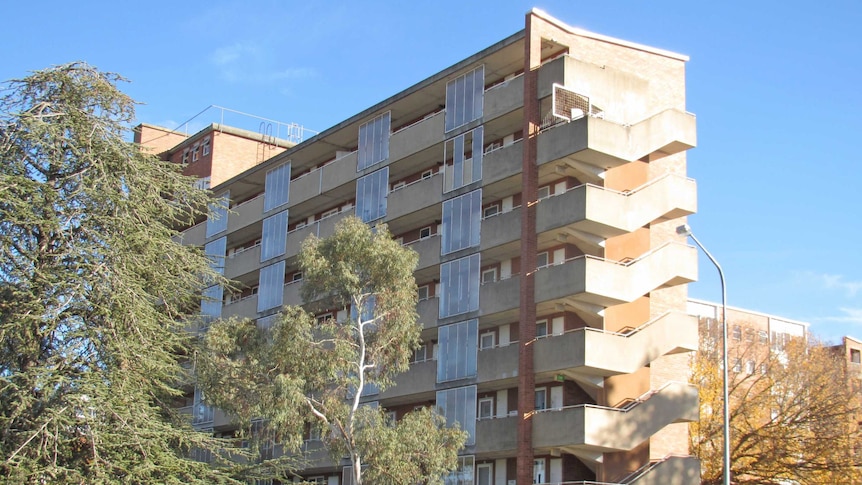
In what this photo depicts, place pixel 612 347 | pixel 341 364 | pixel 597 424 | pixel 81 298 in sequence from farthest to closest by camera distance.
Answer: pixel 612 347
pixel 597 424
pixel 341 364
pixel 81 298

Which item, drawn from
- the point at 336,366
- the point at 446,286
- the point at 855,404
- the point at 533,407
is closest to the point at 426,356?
the point at 446,286

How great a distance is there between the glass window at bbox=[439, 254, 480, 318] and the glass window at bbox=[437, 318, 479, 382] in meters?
0.67

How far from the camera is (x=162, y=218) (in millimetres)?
40031

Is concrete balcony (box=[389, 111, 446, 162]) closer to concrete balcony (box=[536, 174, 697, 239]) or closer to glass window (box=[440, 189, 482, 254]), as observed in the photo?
glass window (box=[440, 189, 482, 254])

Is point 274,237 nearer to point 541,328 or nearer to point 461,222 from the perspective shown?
point 461,222

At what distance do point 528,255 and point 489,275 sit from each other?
4.26 meters

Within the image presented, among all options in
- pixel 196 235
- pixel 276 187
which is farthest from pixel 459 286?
pixel 196 235

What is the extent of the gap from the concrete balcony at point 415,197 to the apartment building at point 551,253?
0.28 ft

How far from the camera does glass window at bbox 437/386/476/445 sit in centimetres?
4479

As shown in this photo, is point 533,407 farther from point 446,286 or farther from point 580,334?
point 446,286

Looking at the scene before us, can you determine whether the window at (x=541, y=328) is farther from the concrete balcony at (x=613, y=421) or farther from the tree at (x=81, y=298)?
the tree at (x=81, y=298)

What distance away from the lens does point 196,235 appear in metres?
70.4

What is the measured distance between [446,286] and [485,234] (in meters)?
2.95

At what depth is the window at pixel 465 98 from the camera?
4828cm
